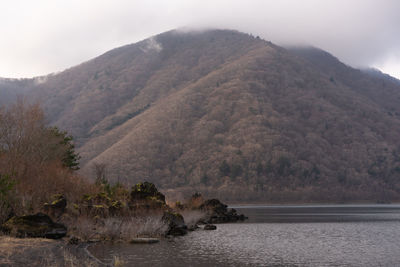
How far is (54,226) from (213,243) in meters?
14.9

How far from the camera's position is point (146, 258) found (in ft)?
106

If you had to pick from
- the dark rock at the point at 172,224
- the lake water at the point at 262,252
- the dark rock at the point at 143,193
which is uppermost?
the dark rock at the point at 143,193

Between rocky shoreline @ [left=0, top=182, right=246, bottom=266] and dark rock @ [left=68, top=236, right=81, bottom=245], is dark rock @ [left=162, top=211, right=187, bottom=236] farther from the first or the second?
dark rock @ [left=68, top=236, right=81, bottom=245]

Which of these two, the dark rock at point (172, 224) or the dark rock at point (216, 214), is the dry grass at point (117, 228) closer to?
the dark rock at point (172, 224)

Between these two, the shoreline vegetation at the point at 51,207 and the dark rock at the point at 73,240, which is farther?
the dark rock at the point at 73,240

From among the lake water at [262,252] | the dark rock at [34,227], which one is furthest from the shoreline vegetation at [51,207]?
the lake water at [262,252]

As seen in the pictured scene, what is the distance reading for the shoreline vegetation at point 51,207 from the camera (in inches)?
1222

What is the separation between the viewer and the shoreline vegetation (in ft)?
102

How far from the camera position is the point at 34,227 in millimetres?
35250

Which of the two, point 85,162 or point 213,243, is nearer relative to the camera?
point 213,243

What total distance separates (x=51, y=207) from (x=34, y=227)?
4183mm

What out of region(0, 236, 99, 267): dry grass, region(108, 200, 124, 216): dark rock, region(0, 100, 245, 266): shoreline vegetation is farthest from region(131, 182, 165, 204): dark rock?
region(0, 236, 99, 267): dry grass

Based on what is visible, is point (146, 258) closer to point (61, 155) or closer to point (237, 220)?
point (61, 155)

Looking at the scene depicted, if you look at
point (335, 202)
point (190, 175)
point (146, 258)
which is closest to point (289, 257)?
point (146, 258)
